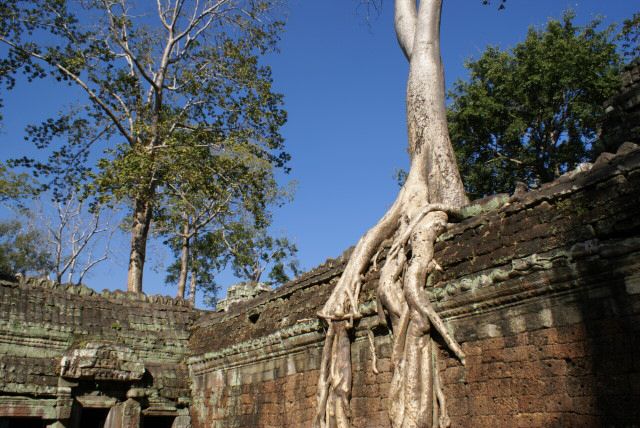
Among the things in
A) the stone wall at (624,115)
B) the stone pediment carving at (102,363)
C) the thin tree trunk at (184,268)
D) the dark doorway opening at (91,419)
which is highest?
the thin tree trunk at (184,268)

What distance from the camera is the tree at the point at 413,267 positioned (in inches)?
190

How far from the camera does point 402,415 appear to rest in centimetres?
473

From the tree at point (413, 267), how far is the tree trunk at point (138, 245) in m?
7.87

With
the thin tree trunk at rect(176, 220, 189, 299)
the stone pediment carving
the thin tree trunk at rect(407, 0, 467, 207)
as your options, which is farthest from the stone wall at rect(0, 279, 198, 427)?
the thin tree trunk at rect(176, 220, 189, 299)

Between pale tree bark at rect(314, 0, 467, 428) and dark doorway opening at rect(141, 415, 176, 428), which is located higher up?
pale tree bark at rect(314, 0, 467, 428)

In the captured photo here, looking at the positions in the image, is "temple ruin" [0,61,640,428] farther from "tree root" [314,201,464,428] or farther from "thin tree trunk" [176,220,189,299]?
"thin tree trunk" [176,220,189,299]

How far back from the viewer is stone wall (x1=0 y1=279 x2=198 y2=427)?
319 inches

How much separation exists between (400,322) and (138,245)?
9.71m

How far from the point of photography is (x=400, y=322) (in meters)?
5.16

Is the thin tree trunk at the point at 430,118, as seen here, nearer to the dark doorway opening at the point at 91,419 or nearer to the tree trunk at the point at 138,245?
the dark doorway opening at the point at 91,419

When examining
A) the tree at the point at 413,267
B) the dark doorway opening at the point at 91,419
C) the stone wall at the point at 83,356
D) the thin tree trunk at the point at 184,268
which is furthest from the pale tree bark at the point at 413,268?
the thin tree trunk at the point at 184,268

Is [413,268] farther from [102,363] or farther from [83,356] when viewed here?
[83,356]

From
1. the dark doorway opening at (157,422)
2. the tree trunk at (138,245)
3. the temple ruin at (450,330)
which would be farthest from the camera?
the tree trunk at (138,245)

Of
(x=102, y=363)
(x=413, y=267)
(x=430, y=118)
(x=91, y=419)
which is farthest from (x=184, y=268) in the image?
(x=413, y=267)
